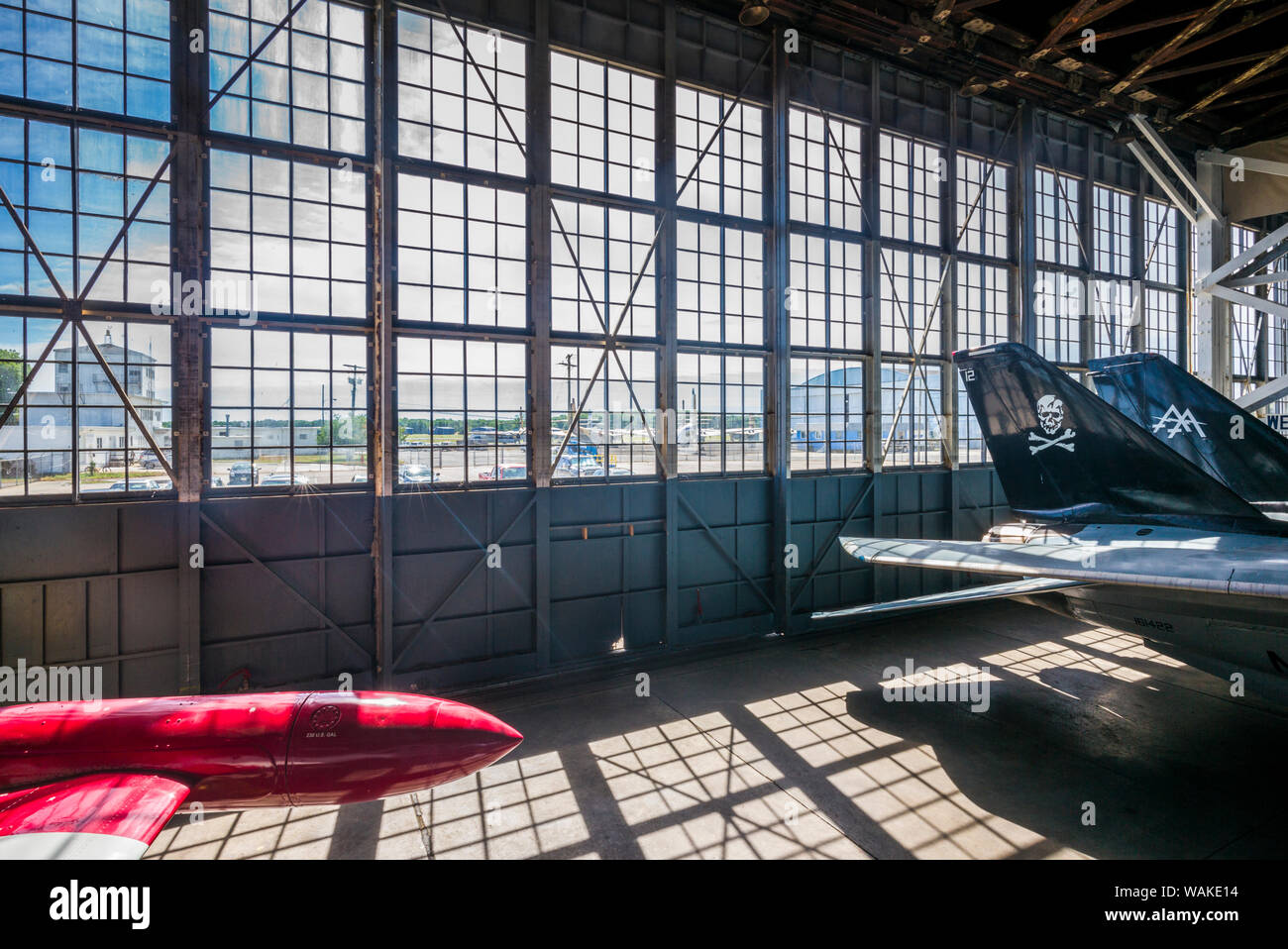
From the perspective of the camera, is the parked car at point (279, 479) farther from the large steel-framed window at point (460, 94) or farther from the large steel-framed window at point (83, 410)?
the large steel-framed window at point (460, 94)

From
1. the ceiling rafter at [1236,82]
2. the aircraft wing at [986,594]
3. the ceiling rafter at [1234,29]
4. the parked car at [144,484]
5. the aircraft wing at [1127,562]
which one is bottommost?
the aircraft wing at [986,594]

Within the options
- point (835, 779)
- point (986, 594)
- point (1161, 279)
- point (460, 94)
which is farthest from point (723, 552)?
point (1161, 279)

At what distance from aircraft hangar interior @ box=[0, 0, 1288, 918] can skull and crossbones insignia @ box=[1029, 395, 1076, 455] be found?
119 millimetres

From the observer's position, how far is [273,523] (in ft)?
34.4

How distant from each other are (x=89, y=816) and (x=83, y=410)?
7.04 m

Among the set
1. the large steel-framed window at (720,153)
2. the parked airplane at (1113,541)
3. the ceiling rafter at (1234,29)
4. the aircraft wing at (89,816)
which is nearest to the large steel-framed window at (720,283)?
the large steel-framed window at (720,153)

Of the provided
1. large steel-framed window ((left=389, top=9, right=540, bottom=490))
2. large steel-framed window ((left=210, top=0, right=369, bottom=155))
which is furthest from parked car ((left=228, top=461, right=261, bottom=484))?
large steel-framed window ((left=210, top=0, right=369, bottom=155))

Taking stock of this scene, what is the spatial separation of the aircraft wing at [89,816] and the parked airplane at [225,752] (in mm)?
17

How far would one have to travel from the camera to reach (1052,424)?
11.4 metres

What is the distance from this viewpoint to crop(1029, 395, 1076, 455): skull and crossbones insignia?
36.9 ft

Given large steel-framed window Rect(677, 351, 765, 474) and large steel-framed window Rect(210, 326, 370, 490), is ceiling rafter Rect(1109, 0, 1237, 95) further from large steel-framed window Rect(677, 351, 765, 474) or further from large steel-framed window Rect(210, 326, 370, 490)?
large steel-framed window Rect(210, 326, 370, 490)

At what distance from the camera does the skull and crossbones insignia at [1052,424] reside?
11.2 metres

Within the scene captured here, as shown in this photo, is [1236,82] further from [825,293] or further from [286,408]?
[286,408]

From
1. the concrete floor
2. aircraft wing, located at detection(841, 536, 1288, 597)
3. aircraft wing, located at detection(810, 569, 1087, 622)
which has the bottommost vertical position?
the concrete floor
